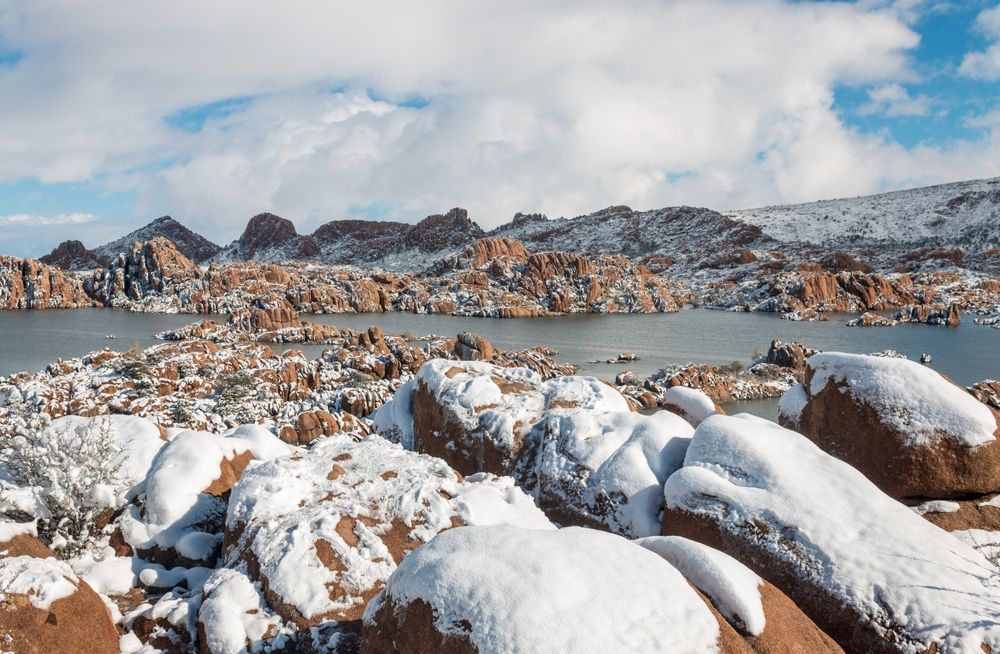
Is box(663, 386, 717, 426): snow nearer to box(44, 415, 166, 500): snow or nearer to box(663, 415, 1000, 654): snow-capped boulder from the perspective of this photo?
box(663, 415, 1000, 654): snow-capped boulder

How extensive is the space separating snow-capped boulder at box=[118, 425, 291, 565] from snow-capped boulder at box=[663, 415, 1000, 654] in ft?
24.3

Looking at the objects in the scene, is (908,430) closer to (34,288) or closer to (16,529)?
(16,529)

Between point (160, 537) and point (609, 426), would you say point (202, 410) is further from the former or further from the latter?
point (609, 426)

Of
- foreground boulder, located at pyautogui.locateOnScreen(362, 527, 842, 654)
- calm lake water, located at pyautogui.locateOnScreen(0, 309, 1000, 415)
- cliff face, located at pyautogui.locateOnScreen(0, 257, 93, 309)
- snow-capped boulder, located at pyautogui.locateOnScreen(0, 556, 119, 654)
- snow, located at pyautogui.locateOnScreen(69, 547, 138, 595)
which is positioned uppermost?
cliff face, located at pyautogui.locateOnScreen(0, 257, 93, 309)

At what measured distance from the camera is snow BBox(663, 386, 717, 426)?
14.4 metres

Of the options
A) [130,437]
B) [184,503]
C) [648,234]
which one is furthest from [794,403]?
[648,234]

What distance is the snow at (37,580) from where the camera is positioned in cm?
680

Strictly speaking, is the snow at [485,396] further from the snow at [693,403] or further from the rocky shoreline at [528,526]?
the snow at [693,403]

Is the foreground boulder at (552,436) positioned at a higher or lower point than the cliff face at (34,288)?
lower

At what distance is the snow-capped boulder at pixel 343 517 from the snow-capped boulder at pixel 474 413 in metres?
1.95

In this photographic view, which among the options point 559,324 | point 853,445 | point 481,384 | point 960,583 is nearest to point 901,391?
point 853,445

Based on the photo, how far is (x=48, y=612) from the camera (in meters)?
6.77

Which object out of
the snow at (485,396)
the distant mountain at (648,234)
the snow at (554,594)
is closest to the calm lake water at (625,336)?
the snow at (485,396)

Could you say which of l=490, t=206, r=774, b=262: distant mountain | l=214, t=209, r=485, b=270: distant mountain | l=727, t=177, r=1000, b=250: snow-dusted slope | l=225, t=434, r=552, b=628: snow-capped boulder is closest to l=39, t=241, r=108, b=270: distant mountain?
l=214, t=209, r=485, b=270: distant mountain
